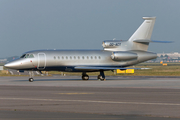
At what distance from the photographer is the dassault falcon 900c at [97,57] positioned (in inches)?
1617

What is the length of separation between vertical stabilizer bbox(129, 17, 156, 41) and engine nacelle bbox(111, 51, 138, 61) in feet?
8.12

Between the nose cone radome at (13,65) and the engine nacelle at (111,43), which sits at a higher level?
the engine nacelle at (111,43)

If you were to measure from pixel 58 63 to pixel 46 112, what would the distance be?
2831 cm

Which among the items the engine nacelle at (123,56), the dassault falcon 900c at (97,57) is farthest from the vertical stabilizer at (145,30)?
the engine nacelle at (123,56)

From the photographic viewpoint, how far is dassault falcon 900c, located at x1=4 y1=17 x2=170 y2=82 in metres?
41.1

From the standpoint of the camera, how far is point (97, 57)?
1689 inches

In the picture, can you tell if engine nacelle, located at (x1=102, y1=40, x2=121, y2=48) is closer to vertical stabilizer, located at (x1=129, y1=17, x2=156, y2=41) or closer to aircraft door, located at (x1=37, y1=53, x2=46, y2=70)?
vertical stabilizer, located at (x1=129, y1=17, x2=156, y2=41)

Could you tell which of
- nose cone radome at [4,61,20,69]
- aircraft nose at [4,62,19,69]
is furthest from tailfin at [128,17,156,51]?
aircraft nose at [4,62,19,69]

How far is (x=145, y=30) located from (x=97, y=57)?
7708 millimetres

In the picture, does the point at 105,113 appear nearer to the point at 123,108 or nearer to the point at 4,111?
the point at 123,108

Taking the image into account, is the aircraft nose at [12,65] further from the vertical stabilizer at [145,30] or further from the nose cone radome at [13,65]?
the vertical stabilizer at [145,30]

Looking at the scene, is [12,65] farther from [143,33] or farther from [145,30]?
[145,30]

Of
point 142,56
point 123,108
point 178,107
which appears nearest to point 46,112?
point 123,108

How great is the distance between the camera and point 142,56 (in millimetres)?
44188
